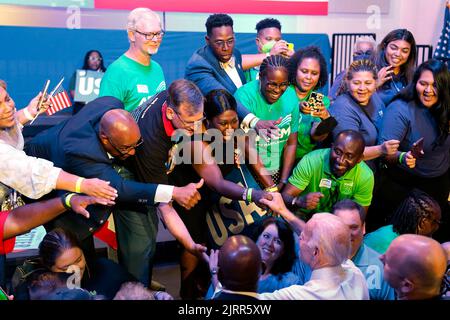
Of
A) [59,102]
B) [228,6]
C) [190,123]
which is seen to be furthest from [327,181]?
[228,6]

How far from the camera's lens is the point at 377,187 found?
3639 mm

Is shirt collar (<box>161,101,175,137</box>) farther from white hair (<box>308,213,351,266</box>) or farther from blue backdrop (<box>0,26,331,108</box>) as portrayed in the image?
blue backdrop (<box>0,26,331,108</box>)

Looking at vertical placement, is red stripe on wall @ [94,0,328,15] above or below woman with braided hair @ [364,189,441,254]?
above

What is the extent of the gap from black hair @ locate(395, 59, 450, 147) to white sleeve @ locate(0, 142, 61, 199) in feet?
7.38

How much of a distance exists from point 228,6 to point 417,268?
20.5 feet

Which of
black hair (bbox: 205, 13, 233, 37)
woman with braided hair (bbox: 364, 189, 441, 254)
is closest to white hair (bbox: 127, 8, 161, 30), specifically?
black hair (bbox: 205, 13, 233, 37)

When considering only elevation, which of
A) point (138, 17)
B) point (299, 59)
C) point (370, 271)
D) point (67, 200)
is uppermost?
point (138, 17)

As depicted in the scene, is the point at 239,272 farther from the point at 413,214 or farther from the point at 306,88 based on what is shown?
the point at 306,88

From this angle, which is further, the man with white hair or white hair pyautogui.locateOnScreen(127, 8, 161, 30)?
white hair pyautogui.locateOnScreen(127, 8, 161, 30)

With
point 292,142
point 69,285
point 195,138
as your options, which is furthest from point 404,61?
point 69,285

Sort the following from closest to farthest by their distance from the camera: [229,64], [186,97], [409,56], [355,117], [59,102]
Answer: [186,97] → [355,117] → [229,64] → [409,56] → [59,102]

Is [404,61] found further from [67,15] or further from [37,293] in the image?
[67,15]

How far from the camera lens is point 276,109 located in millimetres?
3367

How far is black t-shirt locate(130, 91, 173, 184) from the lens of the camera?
286 centimetres
